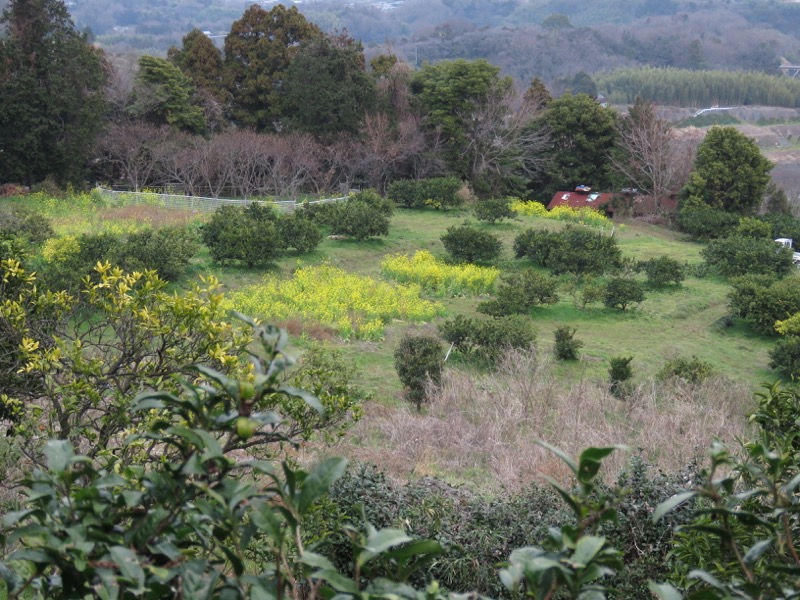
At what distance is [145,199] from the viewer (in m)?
19.7

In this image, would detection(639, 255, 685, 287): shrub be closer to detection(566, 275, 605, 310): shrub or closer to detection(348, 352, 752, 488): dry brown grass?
detection(566, 275, 605, 310): shrub

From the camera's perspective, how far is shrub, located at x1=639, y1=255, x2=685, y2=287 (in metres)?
15.8

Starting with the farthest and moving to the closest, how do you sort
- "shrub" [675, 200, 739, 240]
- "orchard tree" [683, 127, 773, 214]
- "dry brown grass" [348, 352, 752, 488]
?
"orchard tree" [683, 127, 773, 214] < "shrub" [675, 200, 739, 240] < "dry brown grass" [348, 352, 752, 488]

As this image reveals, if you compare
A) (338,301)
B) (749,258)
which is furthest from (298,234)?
(749,258)

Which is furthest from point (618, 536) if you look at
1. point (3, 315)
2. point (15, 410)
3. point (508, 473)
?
point (3, 315)

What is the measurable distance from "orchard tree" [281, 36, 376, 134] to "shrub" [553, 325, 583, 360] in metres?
14.3

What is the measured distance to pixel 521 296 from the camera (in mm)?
13383

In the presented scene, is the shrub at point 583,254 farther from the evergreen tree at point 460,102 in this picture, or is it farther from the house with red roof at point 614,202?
the evergreen tree at point 460,102

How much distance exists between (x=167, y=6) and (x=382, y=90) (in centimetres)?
13079

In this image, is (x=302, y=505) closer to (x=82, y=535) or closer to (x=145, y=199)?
(x=82, y=535)

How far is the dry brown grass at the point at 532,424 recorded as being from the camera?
251 inches

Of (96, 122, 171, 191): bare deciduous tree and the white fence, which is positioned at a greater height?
(96, 122, 171, 191): bare deciduous tree

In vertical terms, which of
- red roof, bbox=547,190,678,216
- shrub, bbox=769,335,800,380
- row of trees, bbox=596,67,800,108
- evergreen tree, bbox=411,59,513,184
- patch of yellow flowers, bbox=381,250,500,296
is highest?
row of trees, bbox=596,67,800,108

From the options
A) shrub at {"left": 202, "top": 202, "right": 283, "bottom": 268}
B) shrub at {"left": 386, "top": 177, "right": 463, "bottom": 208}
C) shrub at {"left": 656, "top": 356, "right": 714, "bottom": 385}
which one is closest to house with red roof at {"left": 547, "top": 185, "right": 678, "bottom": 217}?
shrub at {"left": 386, "top": 177, "right": 463, "bottom": 208}
